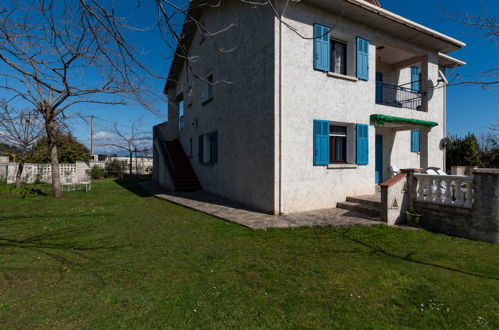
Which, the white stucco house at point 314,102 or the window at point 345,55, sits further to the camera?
the window at point 345,55

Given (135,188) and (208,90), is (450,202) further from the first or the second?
(135,188)

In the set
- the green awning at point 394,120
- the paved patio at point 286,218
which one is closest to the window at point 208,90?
the paved patio at point 286,218

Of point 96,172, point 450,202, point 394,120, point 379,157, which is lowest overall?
point 450,202

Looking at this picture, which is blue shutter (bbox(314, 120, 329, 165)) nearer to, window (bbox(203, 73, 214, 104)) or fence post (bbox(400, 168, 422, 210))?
fence post (bbox(400, 168, 422, 210))

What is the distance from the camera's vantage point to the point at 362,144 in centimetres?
866

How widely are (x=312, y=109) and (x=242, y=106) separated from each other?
2.67 metres

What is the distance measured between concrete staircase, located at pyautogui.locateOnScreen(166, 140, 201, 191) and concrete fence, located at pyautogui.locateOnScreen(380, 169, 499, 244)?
940 centimetres

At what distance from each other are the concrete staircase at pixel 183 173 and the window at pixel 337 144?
24.5 ft

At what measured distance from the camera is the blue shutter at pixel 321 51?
7.89 meters

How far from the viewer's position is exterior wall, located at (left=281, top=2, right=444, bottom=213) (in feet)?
25.0

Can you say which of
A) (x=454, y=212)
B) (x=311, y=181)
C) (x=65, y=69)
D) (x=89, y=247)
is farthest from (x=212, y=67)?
(x=454, y=212)

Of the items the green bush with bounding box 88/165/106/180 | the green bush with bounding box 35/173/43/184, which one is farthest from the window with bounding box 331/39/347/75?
the green bush with bounding box 88/165/106/180

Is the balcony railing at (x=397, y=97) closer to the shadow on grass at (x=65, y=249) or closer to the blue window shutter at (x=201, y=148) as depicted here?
the blue window shutter at (x=201, y=148)

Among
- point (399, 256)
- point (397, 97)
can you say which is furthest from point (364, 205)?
point (397, 97)
